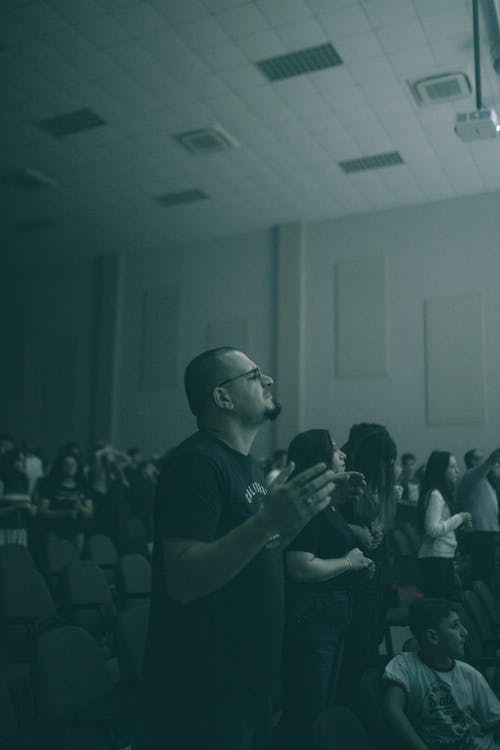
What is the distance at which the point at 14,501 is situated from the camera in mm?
5375

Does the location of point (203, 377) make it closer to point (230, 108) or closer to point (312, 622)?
point (312, 622)

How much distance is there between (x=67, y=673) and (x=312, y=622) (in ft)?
3.00

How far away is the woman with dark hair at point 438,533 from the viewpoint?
4.33 metres

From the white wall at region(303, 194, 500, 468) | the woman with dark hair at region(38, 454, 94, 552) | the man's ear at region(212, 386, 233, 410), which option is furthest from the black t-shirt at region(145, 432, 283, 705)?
the white wall at region(303, 194, 500, 468)

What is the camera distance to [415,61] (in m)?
6.36

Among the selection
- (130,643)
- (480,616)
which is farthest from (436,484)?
(130,643)

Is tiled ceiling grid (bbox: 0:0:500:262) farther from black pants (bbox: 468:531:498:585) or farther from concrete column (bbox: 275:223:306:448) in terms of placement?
black pants (bbox: 468:531:498:585)

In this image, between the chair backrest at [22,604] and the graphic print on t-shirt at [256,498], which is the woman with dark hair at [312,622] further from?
the chair backrest at [22,604]

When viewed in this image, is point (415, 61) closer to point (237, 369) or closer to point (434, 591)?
point (434, 591)

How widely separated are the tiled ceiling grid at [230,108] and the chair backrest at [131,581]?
15.3 ft

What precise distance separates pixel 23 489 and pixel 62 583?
1.73 meters

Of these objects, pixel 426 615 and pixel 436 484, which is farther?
pixel 436 484

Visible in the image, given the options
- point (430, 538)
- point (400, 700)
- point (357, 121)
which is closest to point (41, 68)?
point (357, 121)

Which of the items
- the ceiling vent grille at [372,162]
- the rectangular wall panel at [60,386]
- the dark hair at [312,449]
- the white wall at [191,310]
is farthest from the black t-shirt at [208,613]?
the rectangular wall panel at [60,386]
